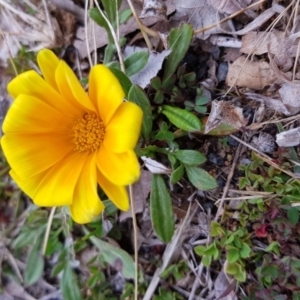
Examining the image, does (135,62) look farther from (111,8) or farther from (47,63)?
(47,63)

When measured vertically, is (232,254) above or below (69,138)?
below

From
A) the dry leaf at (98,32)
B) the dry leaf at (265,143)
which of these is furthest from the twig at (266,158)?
the dry leaf at (98,32)

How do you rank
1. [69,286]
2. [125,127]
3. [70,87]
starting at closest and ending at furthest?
[125,127] → [70,87] → [69,286]

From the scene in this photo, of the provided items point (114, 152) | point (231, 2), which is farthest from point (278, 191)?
point (231, 2)

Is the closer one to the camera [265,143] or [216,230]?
[265,143]

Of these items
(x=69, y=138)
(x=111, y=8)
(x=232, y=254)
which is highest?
(x=111, y=8)

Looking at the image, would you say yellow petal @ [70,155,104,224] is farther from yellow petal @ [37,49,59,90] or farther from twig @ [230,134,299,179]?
twig @ [230,134,299,179]

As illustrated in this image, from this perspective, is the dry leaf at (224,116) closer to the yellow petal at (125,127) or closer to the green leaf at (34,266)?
the yellow petal at (125,127)

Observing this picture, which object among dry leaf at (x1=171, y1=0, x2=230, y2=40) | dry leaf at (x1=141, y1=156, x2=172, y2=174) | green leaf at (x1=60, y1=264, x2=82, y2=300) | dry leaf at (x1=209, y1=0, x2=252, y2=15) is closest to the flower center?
dry leaf at (x1=141, y1=156, x2=172, y2=174)

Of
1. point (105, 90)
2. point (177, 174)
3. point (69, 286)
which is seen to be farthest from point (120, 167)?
point (69, 286)
